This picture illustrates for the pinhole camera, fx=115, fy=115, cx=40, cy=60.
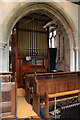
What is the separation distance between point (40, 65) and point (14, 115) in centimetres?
368

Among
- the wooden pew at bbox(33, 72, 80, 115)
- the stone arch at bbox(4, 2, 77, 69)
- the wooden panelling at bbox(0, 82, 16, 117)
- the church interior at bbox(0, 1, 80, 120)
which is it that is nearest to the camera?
the wooden panelling at bbox(0, 82, 16, 117)

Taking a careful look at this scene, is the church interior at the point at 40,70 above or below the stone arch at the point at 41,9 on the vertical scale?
below

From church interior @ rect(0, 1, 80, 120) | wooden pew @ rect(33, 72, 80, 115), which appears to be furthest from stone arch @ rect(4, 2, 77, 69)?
wooden pew @ rect(33, 72, 80, 115)

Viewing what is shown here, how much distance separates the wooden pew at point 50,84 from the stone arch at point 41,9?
150cm

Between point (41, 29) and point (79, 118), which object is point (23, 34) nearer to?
point (41, 29)

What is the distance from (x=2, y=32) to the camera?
311 cm

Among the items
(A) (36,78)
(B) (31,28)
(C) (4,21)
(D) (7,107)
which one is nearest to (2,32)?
(C) (4,21)

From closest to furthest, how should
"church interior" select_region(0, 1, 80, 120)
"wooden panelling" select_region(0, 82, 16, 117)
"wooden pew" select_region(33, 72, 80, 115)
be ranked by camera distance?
"wooden panelling" select_region(0, 82, 16, 117) < "church interior" select_region(0, 1, 80, 120) < "wooden pew" select_region(33, 72, 80, 115)

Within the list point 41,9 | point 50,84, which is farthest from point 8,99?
point 41,9

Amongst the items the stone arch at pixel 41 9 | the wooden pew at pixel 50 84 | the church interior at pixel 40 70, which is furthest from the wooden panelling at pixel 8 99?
the stone arch at pixel 41 9

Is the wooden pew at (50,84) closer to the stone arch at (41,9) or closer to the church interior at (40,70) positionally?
the church interior at (40,70)

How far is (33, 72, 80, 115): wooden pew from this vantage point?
8.62 feet

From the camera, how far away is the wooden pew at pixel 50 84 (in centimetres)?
263

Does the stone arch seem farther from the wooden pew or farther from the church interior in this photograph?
the wooden pew
